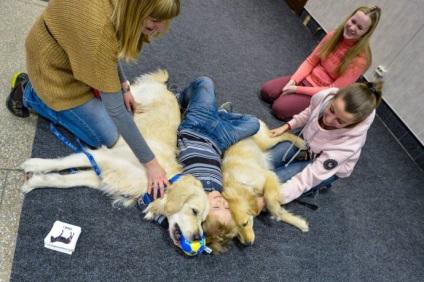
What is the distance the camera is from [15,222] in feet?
4.94

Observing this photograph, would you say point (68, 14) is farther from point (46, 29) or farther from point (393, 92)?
point (393, 92)

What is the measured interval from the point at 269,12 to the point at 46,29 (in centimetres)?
385

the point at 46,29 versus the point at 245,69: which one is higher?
the point at 46,29

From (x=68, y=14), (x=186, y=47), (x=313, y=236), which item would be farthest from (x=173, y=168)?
(x=186, y=47)

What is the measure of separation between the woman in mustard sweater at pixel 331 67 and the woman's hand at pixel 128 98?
4.61 feet

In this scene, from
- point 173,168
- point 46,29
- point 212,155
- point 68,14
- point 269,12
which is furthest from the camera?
point 269,12

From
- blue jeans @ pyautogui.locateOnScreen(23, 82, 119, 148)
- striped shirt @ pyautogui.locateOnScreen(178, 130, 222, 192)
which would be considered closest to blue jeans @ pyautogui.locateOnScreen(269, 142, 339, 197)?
striped shirt @ pyautogui.locateOnScreen(178, 130, 222, 192)

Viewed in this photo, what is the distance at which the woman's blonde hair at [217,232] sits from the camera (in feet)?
5.10

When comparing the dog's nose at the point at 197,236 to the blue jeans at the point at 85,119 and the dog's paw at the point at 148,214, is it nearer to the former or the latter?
the dog's paw at the point at 148,214

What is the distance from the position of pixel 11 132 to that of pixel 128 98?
719 millimetres

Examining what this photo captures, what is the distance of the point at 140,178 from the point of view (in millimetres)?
1654

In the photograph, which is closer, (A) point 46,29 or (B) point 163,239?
Answer: (A) point 46,29

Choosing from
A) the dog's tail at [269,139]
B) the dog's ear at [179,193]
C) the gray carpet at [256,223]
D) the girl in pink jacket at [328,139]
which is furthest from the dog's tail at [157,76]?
the dog's ear at [179,193]

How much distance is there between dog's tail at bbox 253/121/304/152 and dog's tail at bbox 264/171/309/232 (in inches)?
13.3
